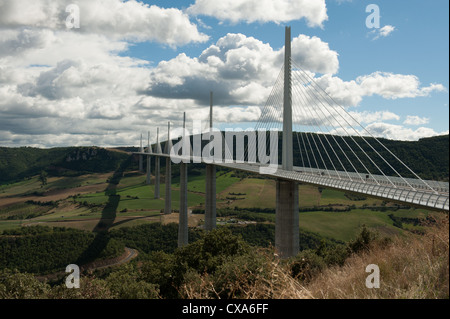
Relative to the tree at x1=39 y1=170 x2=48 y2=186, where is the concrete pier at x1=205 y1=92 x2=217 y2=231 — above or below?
above

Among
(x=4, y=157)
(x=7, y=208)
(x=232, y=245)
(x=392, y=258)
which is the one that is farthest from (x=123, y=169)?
(x=392, y=258)

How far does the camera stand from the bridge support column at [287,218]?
1068 inches

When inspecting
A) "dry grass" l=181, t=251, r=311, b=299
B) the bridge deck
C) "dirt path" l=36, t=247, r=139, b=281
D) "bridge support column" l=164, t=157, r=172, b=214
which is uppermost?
the bridge deck

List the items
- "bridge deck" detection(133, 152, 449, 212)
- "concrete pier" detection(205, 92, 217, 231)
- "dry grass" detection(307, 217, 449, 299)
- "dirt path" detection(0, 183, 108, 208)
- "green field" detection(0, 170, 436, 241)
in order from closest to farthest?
"dry grass" detection(307, 217, 449, 299), "bridge deck" detection(133, 152, 449, 212), "concrete pier" detection(205, 92, 217, 231), "green field" detection(0, 170, 436, 241), "dirt path" detection(0, 183, 108, 208)

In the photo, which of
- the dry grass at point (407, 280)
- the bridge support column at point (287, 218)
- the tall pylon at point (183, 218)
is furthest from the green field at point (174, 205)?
the dry grass at point (407, 280)

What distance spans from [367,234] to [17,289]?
19.6 metres

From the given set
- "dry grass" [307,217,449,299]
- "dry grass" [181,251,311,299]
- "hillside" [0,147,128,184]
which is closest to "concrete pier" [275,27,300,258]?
"dry grass" [181,251,311,299]

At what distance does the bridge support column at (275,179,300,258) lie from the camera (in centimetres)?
2712

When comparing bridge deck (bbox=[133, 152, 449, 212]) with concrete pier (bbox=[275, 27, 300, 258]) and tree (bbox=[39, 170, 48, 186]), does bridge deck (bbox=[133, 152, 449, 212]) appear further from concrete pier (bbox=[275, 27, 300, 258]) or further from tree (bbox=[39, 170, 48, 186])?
tree (bbox=[39, 170, 48, 186])

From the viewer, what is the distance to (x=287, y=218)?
2748cm

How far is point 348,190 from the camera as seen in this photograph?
1661cm

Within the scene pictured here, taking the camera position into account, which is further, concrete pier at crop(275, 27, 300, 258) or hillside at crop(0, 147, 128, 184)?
hillside at crop(0, 147, 128, 184)

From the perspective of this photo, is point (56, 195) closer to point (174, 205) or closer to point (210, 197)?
point (174, 205)

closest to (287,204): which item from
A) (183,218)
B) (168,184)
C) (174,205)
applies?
(183,218)
